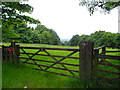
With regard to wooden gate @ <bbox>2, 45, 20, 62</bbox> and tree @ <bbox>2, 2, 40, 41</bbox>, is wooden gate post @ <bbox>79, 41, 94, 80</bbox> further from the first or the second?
tree @ <bbox>2, 2, 40, 41</bbox>

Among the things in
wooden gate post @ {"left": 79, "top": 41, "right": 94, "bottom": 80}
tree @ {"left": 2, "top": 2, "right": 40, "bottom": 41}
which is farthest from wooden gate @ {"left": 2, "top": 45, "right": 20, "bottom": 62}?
wooden gate post @ {"left": 79, "top": 41, "right": 94, "bottom": 80}

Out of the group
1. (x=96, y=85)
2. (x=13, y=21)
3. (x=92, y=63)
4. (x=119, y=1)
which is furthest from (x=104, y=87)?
(x=13, y=21)

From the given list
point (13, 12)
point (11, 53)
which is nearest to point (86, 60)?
point (11, 53)

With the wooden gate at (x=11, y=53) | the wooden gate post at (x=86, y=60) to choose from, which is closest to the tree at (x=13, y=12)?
the wooden gate at (x=11, y=53)

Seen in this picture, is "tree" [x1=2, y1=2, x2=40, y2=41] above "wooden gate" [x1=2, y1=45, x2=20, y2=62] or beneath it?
above

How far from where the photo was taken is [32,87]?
3738mm

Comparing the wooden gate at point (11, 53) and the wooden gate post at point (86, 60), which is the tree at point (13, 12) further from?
the wooden gate post at point (86, 60)

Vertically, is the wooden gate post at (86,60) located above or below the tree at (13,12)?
below

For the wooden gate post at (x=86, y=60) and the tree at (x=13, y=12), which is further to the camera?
the tree at (x=13, y=12)

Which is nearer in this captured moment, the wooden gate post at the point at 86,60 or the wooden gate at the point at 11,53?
the wooden gate post at the point at 86,60

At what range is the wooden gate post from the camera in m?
4.18

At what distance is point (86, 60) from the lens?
4.26 m

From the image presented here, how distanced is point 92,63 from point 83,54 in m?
0.52

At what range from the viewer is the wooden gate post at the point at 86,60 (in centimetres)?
418
